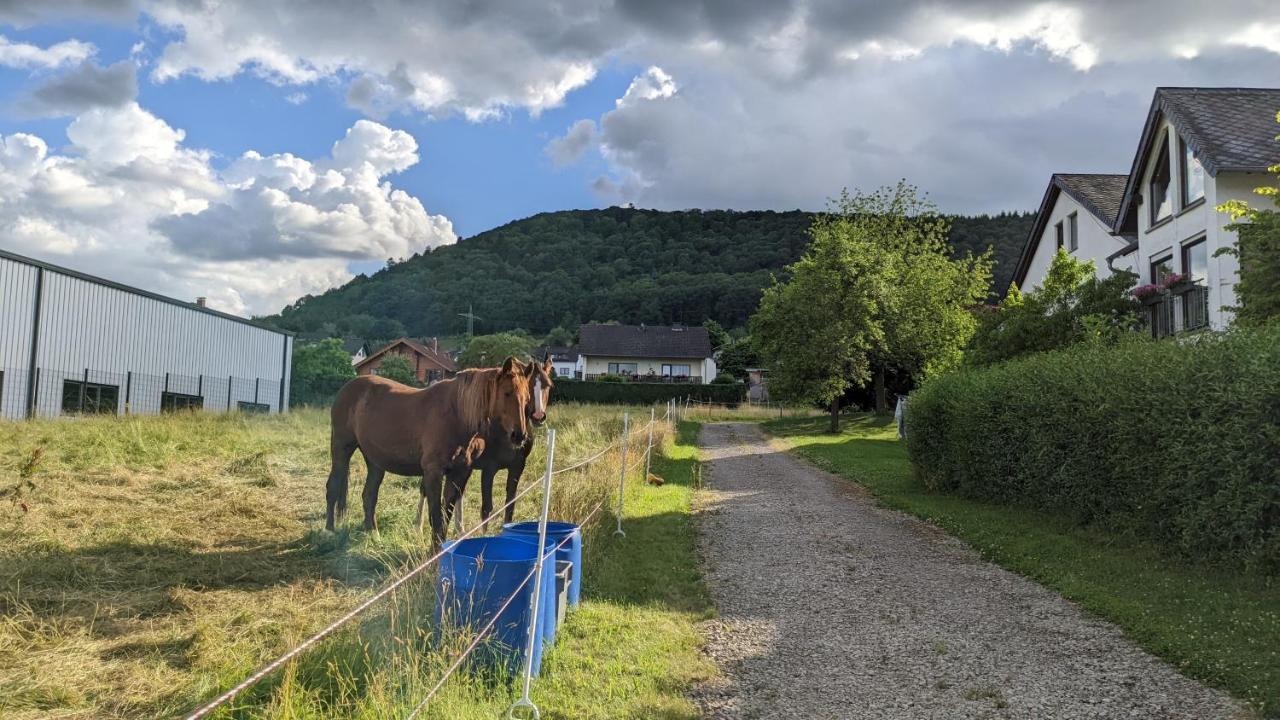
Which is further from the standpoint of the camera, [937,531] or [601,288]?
[601,288]

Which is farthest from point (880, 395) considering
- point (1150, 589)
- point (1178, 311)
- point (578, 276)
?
point (578, 276)

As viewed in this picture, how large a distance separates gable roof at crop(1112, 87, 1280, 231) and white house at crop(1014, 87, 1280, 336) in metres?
0.02

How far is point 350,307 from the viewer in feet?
261

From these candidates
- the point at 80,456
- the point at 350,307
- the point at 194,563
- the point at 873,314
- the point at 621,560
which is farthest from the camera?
the point at 350,307

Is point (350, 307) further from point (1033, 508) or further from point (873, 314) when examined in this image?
point (1033, 508)

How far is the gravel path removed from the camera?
15.7 ft

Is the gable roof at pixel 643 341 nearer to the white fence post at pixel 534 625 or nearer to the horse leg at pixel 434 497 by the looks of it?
the horse leg at pixel 434 497

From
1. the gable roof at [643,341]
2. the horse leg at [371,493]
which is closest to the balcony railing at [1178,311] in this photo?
the horse leg at [371,493]

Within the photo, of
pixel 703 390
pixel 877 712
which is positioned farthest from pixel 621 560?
pixel 703 390

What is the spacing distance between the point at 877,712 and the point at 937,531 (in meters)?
6.62

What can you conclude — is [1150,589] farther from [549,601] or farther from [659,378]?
[659,378]

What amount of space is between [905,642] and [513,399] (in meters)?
4.00

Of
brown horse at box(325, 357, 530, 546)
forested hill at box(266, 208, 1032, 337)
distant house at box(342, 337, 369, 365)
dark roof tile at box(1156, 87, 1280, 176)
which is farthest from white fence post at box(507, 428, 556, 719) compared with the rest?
forested hill at box(266, 208, 1032, 337)

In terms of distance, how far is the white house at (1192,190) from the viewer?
55.8 feet
